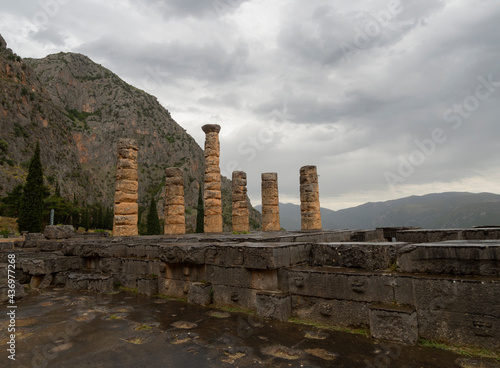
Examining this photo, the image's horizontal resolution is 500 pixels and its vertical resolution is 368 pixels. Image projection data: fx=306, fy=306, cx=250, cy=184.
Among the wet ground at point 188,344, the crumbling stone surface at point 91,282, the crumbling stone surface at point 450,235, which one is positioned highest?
the crumbling stone surface at point 450,235

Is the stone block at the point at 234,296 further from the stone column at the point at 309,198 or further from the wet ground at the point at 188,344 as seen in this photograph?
the stone column at the point at 309,198

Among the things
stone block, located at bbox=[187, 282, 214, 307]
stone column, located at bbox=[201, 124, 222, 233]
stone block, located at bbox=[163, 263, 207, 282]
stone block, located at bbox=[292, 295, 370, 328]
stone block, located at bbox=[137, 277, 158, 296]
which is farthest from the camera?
stone column, located at bbox=[201, 124, 222, 233]

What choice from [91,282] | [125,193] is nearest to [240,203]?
[125,193]

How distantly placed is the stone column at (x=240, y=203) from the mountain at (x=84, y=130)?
163 ft

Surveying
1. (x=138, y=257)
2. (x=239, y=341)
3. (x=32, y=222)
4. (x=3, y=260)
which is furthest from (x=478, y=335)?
(x=32, y=222)

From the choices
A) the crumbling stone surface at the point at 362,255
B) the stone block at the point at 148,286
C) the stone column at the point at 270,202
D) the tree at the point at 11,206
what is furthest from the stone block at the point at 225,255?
the tree at the point at 11,206

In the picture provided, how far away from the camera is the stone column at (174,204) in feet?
55.5

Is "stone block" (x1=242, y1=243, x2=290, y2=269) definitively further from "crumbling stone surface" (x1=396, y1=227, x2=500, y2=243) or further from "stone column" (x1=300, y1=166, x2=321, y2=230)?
"stone column" (x1=300, y1=166, x2=321, y2=230)

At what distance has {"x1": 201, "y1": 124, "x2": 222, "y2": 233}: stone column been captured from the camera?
1797cm

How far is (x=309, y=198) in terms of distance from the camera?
18.0 metres

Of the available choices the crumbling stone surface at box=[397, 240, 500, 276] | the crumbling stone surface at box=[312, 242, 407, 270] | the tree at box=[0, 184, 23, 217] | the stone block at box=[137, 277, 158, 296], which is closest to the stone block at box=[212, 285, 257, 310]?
the crumbling stone surface at box=[312, 242, 407, 270]

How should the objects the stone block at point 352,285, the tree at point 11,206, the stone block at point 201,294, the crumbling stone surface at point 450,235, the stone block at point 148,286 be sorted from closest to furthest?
the stone block at point 352,285, the stone block at point 201,294, the stone block at point 148,286, the crumbling stone surface at point 450,235, the tree at point 11,206

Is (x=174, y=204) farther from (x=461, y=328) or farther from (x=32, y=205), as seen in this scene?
(x=32, y=205)

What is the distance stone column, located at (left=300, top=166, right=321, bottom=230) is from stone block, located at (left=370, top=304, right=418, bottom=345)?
14398mm
